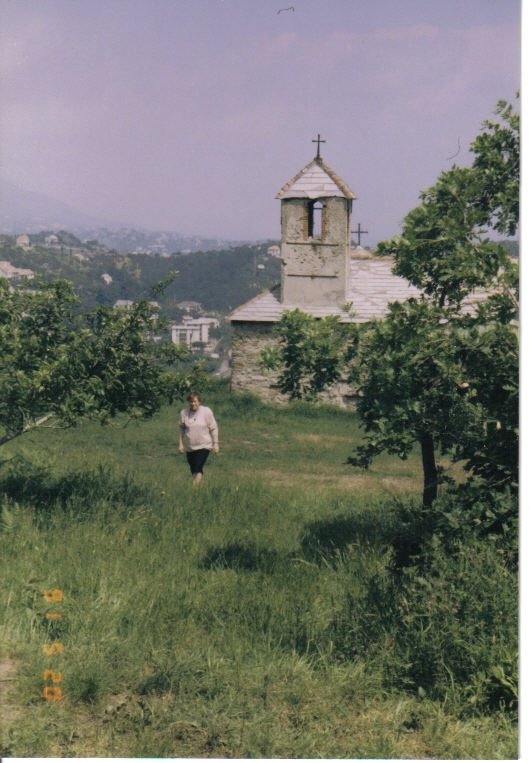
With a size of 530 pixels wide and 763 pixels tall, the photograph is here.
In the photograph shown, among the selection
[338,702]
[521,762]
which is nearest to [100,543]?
[338,702]

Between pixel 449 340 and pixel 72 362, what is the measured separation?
4747 millimetres

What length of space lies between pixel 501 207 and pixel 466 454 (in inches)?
92.1

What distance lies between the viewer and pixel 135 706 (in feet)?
18.1

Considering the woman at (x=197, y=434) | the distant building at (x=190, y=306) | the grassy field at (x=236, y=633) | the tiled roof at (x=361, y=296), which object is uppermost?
the distant building at (x=190, y=306)

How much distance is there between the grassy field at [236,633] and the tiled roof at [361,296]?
Answer: 679cm

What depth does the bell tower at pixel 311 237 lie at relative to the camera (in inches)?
804

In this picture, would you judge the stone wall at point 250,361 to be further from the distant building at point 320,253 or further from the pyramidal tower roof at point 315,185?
the pyramidal tower roof at point 315,185

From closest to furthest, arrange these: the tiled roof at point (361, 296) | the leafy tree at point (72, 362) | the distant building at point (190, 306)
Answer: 1. the leafy tree at point (72, 362)
2. the tiled roof at point (361, 296)
3. the distant building at point (190, 306)

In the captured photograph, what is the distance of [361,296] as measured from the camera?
59.9 ft

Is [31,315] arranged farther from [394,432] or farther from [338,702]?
[338,702]
